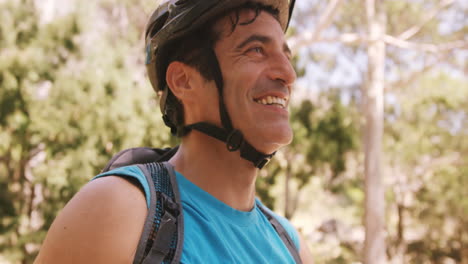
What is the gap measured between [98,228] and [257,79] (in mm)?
777

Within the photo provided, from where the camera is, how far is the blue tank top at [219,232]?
55.2 inches

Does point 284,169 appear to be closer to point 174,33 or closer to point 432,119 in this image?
point 432,119

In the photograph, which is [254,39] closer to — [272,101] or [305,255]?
[272,101]

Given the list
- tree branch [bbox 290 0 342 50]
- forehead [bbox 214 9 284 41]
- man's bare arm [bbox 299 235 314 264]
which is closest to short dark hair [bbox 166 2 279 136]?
forehead [bbox 214 9 284 41]

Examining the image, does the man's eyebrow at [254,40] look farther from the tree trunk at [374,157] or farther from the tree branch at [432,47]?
the tree branch at [432,47]

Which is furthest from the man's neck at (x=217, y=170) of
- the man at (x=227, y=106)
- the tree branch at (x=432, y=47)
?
the tree branch at (x=432, y=47)

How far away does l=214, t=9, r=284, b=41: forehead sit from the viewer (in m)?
1.75

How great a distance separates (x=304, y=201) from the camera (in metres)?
20.2

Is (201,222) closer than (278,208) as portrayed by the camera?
Yes

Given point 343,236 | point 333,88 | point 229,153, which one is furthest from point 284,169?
point 229,153

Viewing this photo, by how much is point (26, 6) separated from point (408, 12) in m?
11.0

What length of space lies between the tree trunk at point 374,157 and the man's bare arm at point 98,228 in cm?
945

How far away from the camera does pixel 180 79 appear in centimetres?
178

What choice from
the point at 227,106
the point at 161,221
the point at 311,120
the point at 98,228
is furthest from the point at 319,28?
the point at 98,228
